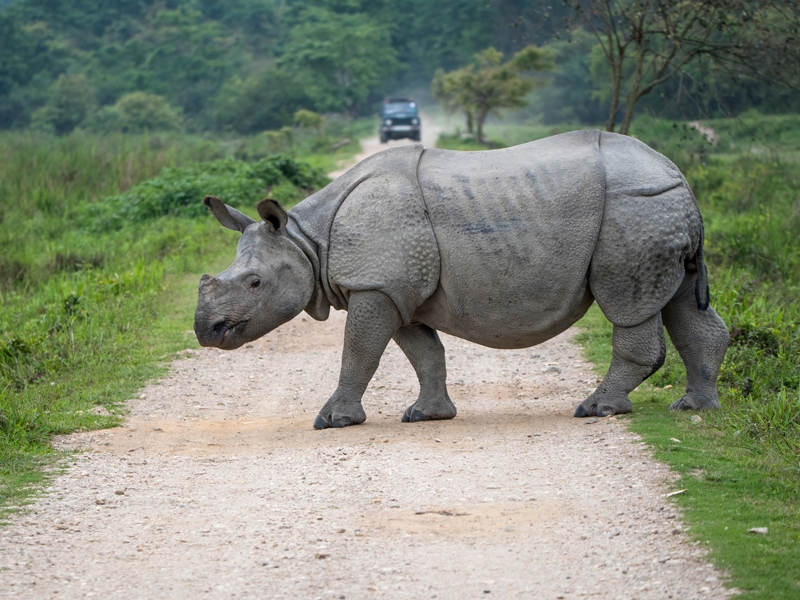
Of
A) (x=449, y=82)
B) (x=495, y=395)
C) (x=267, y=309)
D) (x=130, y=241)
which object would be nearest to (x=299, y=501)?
(x=267, y=309)

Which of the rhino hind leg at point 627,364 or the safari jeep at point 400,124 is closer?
the rhino hind leg at point 627,364

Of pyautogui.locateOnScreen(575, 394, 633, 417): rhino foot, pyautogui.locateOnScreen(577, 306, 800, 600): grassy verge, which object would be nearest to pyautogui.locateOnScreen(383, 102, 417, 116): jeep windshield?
pyautogui.locateOnScreen(577, 306, 800, 600): grassy verge

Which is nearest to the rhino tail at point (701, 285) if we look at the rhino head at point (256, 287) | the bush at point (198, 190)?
the rhino head at point (256, 287)

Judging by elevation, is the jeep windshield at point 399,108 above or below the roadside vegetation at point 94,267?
below

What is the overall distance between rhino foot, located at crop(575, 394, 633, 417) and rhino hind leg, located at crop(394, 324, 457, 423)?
0.92m

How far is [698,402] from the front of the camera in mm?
7230

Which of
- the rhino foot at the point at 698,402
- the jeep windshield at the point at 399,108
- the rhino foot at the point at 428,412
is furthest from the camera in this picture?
the jeep windshield at the point at 399,108

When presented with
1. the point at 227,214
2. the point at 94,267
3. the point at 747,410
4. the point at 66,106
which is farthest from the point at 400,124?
the point at 747,410

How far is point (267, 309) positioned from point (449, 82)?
30.4m

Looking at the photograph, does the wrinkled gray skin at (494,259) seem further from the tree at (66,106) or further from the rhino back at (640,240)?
the tree at (66,106)

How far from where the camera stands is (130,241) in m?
16.4

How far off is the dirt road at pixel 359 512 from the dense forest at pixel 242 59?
38.2m

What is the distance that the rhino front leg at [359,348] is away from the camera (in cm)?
707

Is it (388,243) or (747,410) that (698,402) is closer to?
(747,410)
